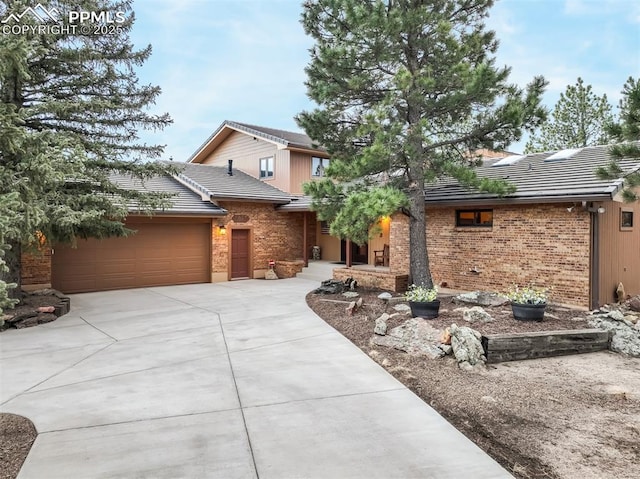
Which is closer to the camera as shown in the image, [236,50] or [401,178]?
[401,178]

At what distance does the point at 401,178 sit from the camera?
35.5 feet

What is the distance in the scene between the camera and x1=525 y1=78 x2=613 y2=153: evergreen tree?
82.6 ft

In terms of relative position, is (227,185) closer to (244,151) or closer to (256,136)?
(256,136)

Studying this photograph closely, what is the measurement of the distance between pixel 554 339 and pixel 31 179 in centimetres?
782

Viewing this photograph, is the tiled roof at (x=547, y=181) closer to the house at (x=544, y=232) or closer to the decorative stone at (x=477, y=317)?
the house at (x=544, y=232)

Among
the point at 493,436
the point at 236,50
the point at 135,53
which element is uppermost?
the point at 236,50

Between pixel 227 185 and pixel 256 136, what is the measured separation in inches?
139

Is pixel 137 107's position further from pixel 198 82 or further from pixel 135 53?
pixel 198 82

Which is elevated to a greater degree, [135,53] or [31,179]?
[135,53]

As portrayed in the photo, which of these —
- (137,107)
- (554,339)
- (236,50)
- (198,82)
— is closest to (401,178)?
(554,339)

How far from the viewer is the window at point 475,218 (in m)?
11.0

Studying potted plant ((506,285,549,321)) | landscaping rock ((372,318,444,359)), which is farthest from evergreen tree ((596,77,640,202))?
landscaping rock ((372,318,444,359))

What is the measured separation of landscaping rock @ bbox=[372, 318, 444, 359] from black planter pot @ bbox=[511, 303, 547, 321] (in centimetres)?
186

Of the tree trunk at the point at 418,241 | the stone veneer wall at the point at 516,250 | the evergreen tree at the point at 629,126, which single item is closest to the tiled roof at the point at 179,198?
the stone veneer wall at the point at 516,250
